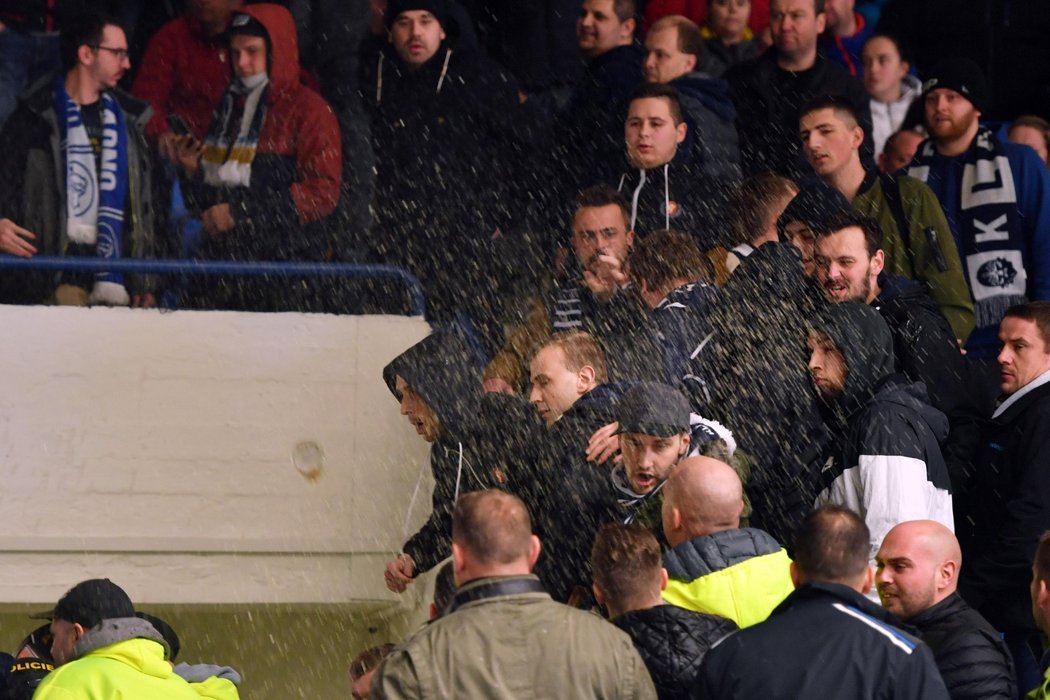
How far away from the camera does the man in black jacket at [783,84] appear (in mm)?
10422

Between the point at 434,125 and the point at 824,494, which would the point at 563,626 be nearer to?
the point at 824,494

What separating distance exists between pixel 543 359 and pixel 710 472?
189cm

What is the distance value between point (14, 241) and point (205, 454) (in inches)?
60.5

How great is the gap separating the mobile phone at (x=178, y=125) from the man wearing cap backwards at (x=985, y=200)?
4.09 metres

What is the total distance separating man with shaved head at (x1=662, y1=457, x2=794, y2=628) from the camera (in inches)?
243

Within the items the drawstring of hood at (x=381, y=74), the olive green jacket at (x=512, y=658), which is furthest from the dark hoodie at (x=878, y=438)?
the drawstring of hood at (x=381, y=74)

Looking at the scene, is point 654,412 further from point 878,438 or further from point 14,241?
point 14,241

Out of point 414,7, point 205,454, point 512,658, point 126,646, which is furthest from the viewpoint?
point 414,7

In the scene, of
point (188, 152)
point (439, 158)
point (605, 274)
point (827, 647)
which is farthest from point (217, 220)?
point (827, 647)

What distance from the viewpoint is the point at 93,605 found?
6.88 meters

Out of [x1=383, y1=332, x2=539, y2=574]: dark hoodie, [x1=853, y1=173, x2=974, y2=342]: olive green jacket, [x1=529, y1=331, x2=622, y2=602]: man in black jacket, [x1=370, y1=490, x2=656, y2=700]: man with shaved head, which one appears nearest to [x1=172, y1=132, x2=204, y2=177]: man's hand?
[x1=383, y1=332, x2=539, y2=574]: dark hoodie

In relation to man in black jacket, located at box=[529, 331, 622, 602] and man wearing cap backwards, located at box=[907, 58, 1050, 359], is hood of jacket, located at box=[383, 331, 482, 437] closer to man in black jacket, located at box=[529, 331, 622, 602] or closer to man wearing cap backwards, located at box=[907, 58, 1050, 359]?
man in black jacket, located at box=[529, 331, 622, 602]

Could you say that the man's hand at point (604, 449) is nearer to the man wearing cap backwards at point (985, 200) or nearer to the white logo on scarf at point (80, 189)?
the man wearing cap backwards at point (985, 200)

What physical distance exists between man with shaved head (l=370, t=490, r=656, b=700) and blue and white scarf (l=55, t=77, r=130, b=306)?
502 centimetres
